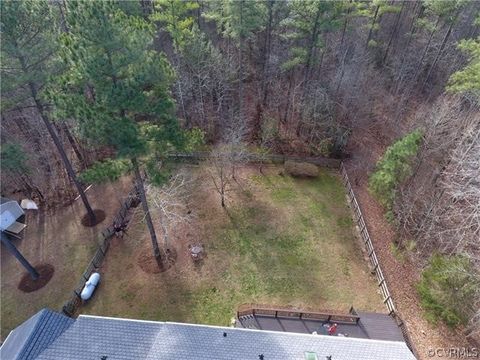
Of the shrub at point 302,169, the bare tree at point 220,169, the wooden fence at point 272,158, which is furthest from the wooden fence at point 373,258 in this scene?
the bare tree at point 220,169

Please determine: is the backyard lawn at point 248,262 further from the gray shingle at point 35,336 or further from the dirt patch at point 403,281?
the gray shingle at point 35,336

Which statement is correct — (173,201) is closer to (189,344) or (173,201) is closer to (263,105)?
(189,344)

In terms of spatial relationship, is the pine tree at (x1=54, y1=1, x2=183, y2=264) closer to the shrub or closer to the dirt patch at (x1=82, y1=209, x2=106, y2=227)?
the dirt patch at (x1=82, y1=209, x2=106, y2=227)

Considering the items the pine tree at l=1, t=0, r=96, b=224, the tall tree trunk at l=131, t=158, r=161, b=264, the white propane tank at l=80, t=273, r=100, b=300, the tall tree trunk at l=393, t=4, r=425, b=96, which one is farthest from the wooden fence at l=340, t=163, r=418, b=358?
the pine tree at l=1, t=0, r=96, b=224

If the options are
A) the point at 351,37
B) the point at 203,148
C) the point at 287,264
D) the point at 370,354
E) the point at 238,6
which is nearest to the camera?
the point at 370,354

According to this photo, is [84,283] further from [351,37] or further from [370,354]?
[351,37]

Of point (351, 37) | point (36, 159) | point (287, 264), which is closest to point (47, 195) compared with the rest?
point (36, 159)

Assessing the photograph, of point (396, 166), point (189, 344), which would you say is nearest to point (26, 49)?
point (189, 344)
